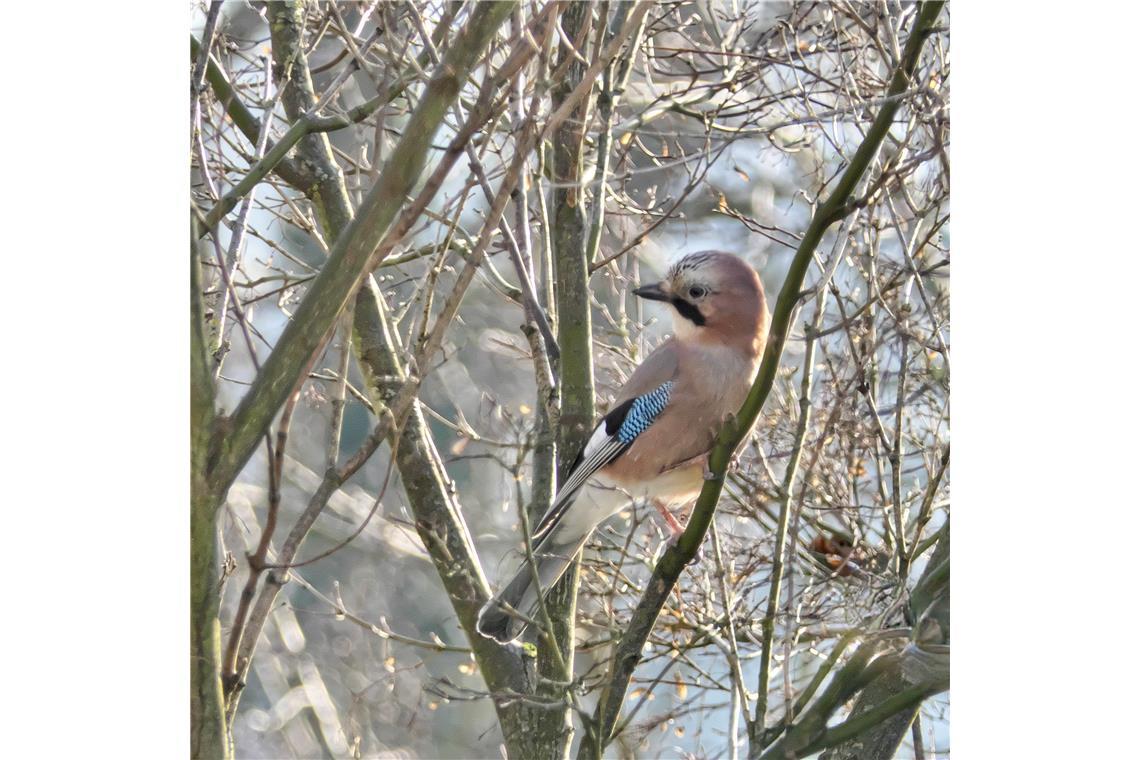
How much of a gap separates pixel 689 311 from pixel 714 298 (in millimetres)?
85

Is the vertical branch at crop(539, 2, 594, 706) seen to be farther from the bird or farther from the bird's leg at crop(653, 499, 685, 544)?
the bird's leg at crop(653, 499, 685, 544)

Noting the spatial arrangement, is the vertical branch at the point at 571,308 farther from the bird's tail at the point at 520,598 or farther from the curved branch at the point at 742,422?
the curved branch at the point at 742,422

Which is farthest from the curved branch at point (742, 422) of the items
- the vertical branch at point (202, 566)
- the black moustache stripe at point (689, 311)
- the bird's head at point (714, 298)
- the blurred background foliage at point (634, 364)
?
the vertical branch at point (202, 566)

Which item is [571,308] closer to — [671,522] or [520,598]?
[671,522]

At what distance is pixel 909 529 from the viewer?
2750 millimetres

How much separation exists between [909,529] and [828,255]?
698mm

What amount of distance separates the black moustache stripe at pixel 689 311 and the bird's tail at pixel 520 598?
666 mm

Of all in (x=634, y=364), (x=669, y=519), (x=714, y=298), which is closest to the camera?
(x=714, y=298)

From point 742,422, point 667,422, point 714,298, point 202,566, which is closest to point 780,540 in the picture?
point 742,422

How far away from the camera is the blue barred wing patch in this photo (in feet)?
9.71

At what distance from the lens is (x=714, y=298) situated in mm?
2838
